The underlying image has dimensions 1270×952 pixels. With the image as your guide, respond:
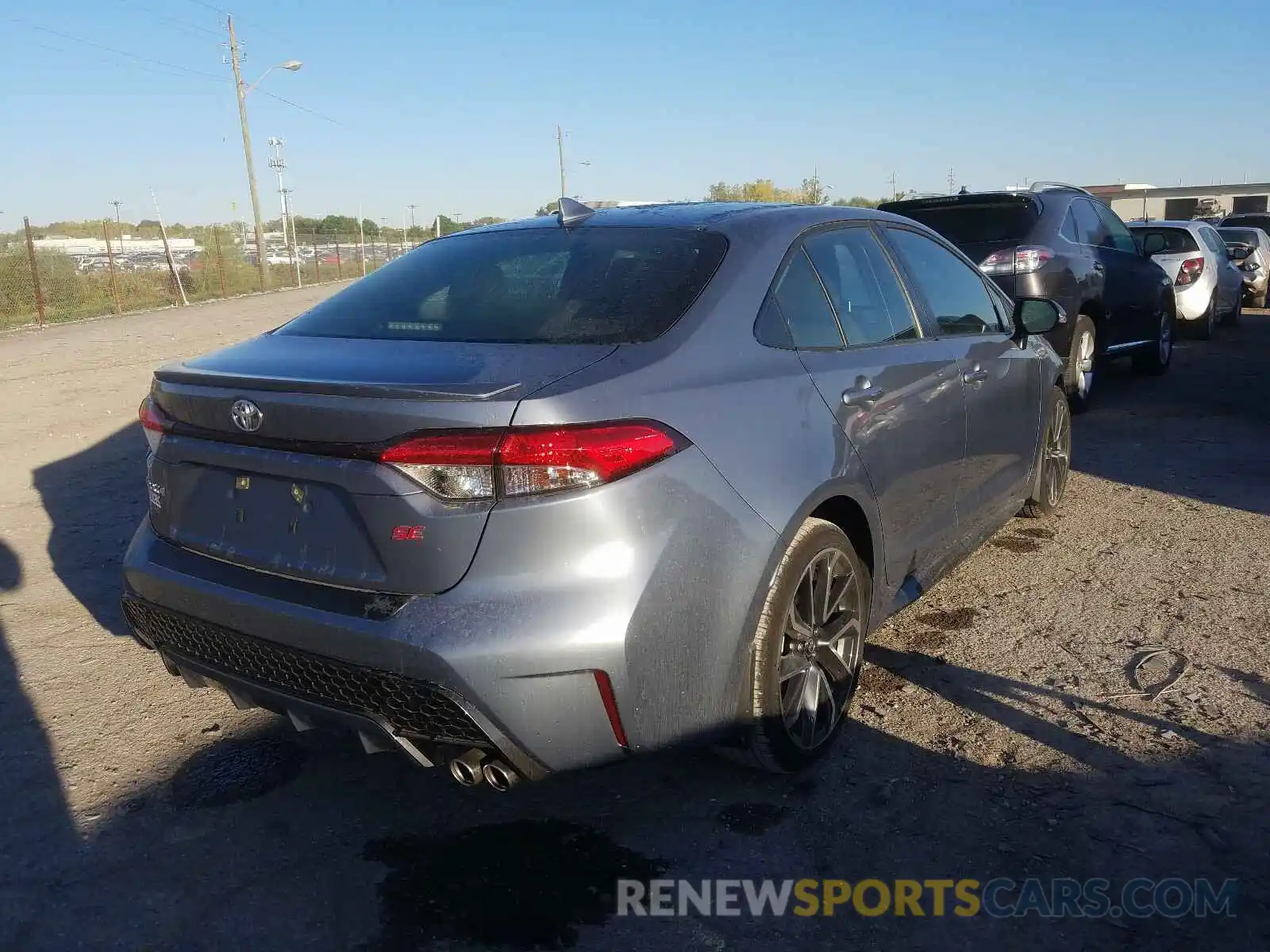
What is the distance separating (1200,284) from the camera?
512 inches

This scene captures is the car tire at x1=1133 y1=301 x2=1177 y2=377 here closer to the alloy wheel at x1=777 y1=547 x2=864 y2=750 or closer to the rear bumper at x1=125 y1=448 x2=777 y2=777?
the alloy wheel at x1=777 y1=547 x2=864 y2=750

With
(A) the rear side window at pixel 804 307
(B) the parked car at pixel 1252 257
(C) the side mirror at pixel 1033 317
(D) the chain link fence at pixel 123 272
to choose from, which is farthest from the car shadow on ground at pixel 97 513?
(B) the parked car at pixel 1252 257

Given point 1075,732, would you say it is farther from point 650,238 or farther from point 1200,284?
point 1200,284

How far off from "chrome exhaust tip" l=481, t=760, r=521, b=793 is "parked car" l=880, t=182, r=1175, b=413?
20.5ft

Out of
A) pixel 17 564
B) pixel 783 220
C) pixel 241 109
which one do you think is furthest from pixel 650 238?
pixel 241 109

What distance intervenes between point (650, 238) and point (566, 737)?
1613 millimetres

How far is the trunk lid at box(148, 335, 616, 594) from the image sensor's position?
2.42 metres

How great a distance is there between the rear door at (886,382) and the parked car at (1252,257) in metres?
16.8

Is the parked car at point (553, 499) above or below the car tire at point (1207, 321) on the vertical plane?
above

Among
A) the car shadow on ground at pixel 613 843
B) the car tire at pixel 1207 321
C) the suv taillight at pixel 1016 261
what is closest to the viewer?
the car shadow on ground at pixel 613 843

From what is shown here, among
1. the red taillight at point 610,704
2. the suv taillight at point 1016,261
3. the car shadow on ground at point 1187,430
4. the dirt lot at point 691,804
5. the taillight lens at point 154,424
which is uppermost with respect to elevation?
the suv taillight at point 1016,261

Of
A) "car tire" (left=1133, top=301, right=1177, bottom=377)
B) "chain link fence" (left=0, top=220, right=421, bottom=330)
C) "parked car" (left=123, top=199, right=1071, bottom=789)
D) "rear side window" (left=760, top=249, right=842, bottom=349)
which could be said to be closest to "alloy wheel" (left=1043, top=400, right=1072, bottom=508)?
"parked car" (left=123, top=199, right=1071, bottom=789)

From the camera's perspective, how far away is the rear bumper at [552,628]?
2402mm

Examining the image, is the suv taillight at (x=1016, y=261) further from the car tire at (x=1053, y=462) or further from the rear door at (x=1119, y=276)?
the car tire at (x=1053, y=462)
